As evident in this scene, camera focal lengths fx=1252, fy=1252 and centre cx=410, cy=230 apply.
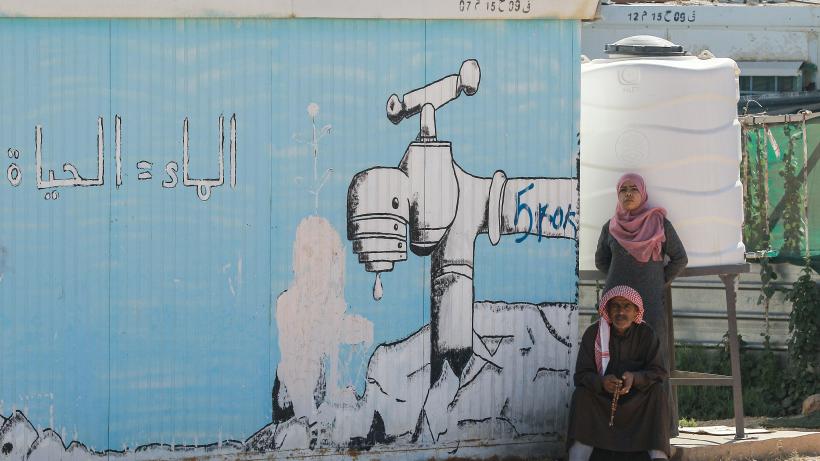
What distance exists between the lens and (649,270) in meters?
6.72

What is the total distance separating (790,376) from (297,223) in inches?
202

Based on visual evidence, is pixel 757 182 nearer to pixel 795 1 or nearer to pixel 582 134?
pixel 795 1

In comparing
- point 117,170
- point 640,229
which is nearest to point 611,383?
point 640,229

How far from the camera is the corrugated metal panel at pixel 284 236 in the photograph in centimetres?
618

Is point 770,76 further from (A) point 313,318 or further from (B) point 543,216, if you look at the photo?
(A) point 313,318

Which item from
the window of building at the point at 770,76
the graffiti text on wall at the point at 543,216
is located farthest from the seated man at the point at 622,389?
the window of building at the point at 770,76

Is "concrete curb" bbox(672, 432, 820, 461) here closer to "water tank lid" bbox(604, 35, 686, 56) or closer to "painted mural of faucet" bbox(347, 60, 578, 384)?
"painted mural of faucet" bbox(347, 60, 578, 384)

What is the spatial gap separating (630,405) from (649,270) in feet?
2.48

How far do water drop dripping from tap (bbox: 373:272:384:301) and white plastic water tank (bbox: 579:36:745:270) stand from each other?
4.25ft

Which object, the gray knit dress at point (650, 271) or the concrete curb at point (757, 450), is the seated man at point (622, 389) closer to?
the gray knit dress at point (650, 271)

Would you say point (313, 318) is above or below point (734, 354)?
above

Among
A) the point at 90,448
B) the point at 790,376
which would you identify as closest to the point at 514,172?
the point at 90,448

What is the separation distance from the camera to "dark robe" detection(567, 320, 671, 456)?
6438mm

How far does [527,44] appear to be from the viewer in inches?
264
